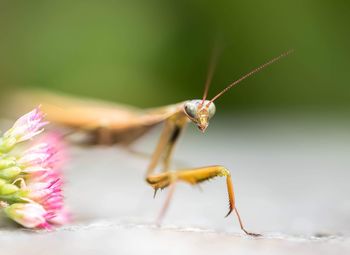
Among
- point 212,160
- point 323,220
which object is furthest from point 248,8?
point 323,220

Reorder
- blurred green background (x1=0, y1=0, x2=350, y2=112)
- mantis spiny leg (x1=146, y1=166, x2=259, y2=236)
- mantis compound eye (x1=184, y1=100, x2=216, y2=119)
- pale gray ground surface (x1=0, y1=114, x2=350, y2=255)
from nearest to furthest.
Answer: pale gray ground surface (x1=0, y1=114, x2=350, y2=255), mantis spiny leg (x1=146, y1=166, x2=259, y2=236), mantis compound eye (x1=184, y1=100, x2=216, y2=119), blurred green background (x1=0, y1=0, x2=350, y2=112)

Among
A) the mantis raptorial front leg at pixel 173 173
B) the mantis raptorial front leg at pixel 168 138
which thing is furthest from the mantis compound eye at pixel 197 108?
the mantis raptorial front leg at pixel 168 138

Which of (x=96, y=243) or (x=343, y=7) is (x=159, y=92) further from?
(x=96, y=243)

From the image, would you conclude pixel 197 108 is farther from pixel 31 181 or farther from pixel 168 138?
pixel 31 181

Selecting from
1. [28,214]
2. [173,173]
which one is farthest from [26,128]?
[173,173]

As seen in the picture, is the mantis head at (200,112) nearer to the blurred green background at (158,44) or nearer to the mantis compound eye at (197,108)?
the mantis compound eye at (197,108)

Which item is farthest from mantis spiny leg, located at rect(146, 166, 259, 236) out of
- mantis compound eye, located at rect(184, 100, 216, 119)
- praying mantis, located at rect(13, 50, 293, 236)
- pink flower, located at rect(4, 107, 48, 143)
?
pink flower, located at rect(4, 107, 48, 143)

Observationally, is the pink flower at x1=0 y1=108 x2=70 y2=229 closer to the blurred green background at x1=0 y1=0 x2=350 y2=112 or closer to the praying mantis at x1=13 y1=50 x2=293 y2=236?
the praying mantis at x1=13 y1=50 x2=293 y2=236
